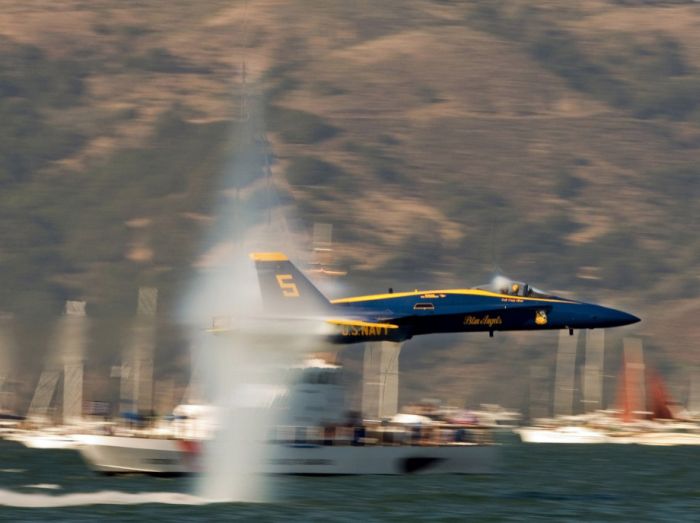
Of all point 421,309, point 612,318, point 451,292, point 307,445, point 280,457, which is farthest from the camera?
point 307,445

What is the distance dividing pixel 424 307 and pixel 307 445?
18751mm

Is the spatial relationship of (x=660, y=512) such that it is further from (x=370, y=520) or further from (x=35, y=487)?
(x=35, y=487)

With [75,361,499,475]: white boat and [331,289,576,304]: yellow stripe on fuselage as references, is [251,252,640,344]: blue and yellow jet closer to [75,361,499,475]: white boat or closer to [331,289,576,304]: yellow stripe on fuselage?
[331,289,576,304]: yellow stripe on fuselage

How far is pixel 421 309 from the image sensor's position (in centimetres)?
7812

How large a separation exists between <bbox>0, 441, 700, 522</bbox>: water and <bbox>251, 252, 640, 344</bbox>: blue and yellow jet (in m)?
9.27

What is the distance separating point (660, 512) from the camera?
273ft

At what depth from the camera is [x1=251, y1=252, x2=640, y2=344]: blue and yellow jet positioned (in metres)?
77.6

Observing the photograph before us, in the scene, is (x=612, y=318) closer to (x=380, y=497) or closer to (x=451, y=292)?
(x=451, y=292)

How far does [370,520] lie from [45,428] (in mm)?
105238

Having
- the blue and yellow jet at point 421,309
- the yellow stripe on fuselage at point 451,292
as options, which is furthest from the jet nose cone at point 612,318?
the yellow stripe on fuselage at point 451,292

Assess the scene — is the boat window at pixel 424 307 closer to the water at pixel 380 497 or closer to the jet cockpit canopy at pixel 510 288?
the jet cockpit canopy at pixel 510 288

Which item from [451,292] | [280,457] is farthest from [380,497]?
[451,292]

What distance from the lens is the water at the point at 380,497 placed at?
248ft

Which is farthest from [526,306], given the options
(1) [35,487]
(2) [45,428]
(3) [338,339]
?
(2) [45,428]
